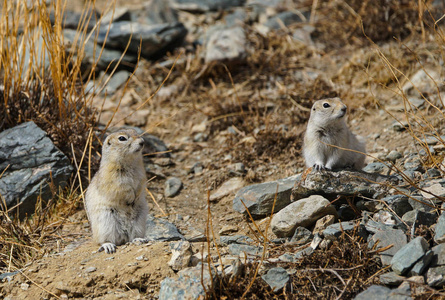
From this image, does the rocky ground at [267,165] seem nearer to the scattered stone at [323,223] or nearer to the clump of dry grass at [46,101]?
the scattered stone at [323,223]

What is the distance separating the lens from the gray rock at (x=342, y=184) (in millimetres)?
5555

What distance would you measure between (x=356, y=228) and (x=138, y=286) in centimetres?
219

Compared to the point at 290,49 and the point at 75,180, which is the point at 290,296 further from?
the point at 290,49

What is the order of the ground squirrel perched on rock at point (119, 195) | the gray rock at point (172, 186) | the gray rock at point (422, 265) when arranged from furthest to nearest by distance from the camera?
the gray rock at point (172, 186)
the ground squirrel perched on rock at point (119, 195)
the gray rock at point (422, 265)

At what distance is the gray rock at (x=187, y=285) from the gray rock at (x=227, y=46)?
6363mm

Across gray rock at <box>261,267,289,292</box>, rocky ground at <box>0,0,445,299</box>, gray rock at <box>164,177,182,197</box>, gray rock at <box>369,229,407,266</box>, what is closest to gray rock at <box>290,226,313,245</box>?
rocky ground at <box>0,0,445,299</box>

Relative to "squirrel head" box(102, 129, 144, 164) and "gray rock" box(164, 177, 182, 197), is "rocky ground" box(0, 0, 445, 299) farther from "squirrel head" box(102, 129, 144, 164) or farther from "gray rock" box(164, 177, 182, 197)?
"squirrel head" box(102, 129, 144, 164)

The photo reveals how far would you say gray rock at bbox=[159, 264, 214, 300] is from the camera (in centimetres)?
425

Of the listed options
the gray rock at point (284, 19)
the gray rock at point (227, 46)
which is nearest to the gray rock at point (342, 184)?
the gray rock at point (227, 46)

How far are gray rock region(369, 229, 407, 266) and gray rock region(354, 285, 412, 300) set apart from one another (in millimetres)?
454

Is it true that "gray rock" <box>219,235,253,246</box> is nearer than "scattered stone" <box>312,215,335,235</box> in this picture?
No

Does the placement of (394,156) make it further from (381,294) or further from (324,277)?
(381,294)

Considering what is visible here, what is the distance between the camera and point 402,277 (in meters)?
4.27

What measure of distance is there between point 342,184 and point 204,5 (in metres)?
8.01
